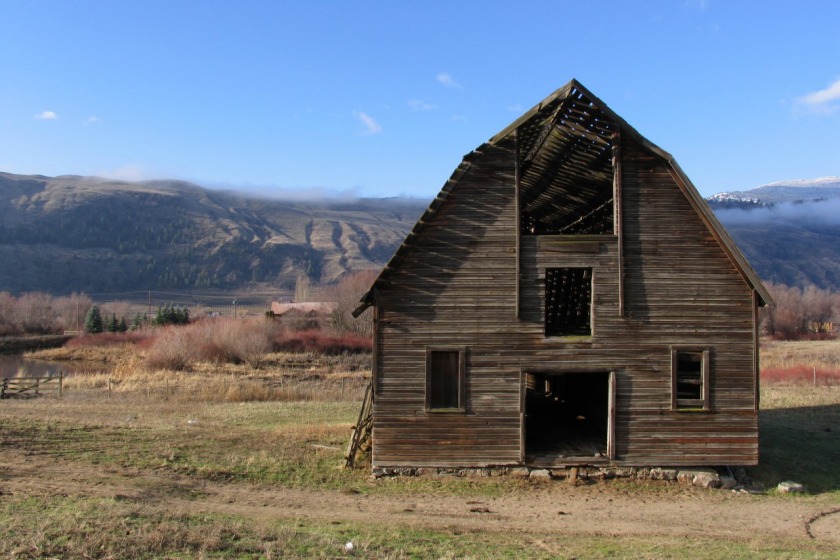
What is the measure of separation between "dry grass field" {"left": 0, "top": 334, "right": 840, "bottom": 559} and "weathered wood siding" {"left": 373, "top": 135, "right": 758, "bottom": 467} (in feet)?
3.43

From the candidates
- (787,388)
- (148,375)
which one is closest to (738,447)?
(787,388)

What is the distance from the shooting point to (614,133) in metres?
17.2

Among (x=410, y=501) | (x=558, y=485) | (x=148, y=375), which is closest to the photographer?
(x=410, y=501)

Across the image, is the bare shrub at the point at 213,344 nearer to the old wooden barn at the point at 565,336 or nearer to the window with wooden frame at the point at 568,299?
the window with wooden frame at the point at 568,299

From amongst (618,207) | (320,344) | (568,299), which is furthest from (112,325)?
(618,207)

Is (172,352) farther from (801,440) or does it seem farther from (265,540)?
(265,540)

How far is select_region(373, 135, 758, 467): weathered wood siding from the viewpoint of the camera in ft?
56.0

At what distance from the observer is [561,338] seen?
17203 mm

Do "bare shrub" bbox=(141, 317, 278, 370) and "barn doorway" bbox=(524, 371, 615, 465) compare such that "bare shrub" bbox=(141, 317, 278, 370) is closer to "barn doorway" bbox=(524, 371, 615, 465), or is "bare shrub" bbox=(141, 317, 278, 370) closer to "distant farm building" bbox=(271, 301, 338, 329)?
"distant farm building" bbox=(271, 301, 338, 329)

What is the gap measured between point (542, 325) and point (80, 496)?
414 inches

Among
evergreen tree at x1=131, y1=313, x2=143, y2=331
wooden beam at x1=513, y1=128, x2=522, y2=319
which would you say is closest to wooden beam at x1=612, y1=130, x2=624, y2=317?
wooden beam at x1=513, y1=128, x2=522, y2=319

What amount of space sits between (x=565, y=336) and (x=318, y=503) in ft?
22.6

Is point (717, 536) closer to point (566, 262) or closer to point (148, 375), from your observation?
point (566, 262)

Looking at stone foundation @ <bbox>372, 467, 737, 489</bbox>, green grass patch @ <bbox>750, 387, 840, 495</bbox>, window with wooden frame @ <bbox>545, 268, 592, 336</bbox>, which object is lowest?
green grass patch @ <bbox>750, 387, 840, 495</bbox>
